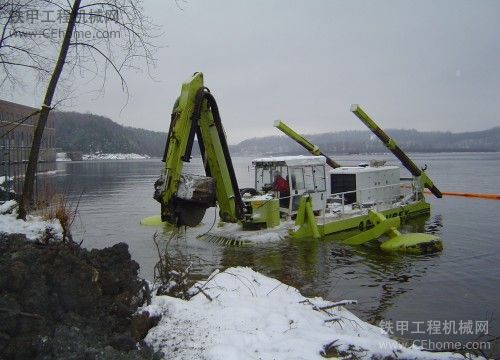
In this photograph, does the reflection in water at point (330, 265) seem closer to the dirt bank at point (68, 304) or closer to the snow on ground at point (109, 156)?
the dirt bank at point (68, 304)

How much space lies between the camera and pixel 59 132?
175 meters

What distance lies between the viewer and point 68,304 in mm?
4285

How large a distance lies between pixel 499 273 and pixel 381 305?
463 cm

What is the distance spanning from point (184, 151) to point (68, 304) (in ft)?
17.9

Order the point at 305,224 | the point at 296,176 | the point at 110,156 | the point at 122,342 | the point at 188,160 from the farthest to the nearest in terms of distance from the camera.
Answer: the point at 110,156 < the point at 296,176 < the point at 305,224 < the point at 188,160 < the point at 122,342

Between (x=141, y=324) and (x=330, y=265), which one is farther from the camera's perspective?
(x=330, y=265)

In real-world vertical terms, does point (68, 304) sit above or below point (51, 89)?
below

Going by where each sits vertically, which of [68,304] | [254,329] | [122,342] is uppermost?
[68,304]

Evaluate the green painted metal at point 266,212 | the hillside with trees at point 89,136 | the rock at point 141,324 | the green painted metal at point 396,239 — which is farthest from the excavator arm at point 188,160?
the hillside with trees at point 89,136

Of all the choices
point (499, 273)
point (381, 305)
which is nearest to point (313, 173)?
point (499, 273)

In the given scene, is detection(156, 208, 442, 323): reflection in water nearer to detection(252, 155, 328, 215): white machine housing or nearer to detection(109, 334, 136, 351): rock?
detection(252, 155, 328, 215): white machine housing

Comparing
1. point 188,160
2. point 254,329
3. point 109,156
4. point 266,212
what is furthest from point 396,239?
point 109,156

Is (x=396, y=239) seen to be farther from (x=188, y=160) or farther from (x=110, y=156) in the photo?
(x=110, y=156)

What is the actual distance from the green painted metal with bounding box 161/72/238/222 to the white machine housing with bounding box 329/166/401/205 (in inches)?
329
